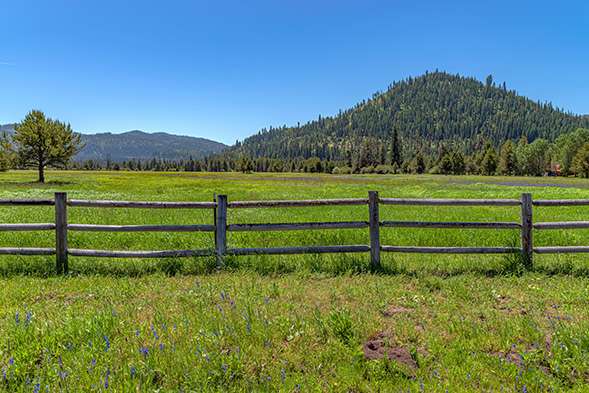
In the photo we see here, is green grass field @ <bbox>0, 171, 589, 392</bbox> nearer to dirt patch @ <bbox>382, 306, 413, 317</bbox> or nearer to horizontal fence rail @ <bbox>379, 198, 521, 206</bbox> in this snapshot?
dirt patch @ <bbox>382, 306, 413, 317</bbox>

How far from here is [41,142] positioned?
5372cm

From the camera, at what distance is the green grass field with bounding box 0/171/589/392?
385 centimetres

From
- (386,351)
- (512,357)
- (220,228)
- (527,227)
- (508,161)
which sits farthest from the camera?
(508,161)

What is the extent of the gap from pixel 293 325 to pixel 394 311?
71.1 inches

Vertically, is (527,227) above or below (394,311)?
above

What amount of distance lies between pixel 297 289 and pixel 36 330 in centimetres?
399

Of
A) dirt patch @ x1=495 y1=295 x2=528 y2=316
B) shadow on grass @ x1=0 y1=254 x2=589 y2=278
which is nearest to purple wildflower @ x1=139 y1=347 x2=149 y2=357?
shadow on grass @ x1=0 y1=254 x2=589 y2=278

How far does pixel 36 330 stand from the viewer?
482 centimetres

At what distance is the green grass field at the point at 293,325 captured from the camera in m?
3.85

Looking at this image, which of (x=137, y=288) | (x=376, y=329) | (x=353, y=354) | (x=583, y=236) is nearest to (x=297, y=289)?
(x=376, y=329)

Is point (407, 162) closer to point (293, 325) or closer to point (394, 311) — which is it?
point (394, 311)

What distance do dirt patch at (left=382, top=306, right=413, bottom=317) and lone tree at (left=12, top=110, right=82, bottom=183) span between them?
61.1 meters

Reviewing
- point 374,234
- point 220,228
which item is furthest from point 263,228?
point 374,234

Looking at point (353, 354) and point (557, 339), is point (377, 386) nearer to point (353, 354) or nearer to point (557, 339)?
point (353, 354)
